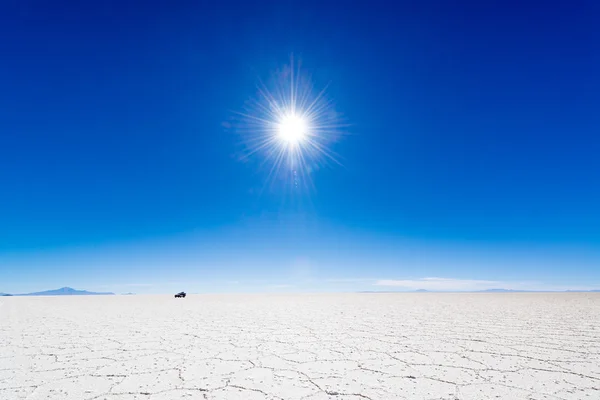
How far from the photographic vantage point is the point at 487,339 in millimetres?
6102

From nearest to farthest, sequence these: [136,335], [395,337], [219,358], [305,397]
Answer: [305,397] < [219,358] < [395,337] < [136,335]

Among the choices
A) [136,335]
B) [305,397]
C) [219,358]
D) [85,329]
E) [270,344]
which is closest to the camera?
[305,397]

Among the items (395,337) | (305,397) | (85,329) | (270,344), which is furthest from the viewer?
(85,329)

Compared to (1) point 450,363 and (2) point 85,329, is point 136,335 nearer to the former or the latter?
(2) point 85,329

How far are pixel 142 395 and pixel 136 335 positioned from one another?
13.6 ft

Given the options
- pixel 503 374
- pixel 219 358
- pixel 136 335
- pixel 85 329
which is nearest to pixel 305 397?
pixel 219 358

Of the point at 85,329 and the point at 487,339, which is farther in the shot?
the point at 85,329

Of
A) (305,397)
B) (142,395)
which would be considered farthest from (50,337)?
(305,397)

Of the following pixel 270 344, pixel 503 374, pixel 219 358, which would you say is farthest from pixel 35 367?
pixel 503 374

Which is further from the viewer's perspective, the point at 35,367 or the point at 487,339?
the point at 487,339

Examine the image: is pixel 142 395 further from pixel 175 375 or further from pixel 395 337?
pixel 395 337

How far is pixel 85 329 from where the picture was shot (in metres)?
7.79

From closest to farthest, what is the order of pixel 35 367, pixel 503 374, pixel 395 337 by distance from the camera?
pixel 503 374 → pixel 35 367 → pixel 395 337

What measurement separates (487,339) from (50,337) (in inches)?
336
